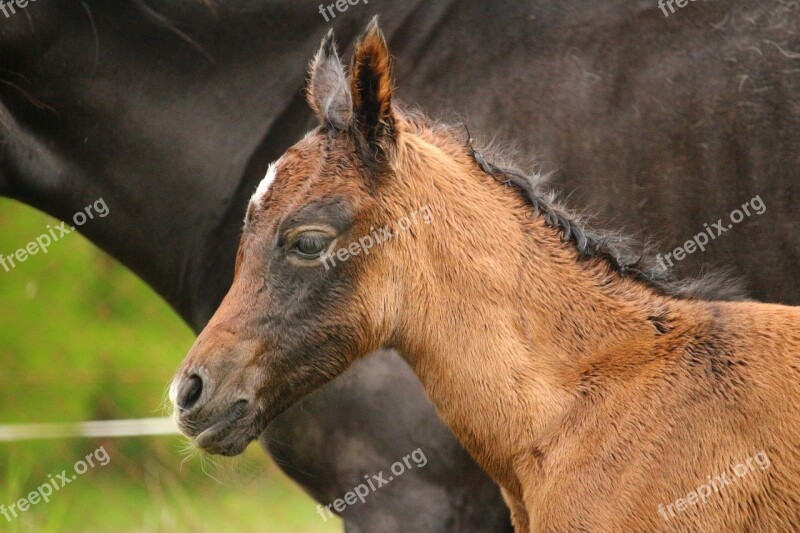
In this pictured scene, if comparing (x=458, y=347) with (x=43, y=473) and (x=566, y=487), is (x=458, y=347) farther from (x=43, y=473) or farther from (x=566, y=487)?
(x=43, y=473)

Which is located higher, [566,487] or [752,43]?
[752,43]

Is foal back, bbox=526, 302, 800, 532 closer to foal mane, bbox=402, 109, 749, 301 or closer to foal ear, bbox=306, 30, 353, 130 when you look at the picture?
foal mane, bbox=402, 109, 749, 301

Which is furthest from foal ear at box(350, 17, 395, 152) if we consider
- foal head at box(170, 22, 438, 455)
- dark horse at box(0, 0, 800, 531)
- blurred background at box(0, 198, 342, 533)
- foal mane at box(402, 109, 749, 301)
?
blurred background at box(0, 198, 342, 533)

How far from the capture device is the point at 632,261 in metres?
3.74

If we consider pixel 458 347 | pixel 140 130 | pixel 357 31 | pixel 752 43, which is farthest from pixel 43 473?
pixel 752 43

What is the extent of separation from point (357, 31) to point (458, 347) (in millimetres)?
1706

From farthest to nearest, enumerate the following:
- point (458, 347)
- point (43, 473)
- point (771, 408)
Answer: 1. point (43, 473)
2. point (458, 347)
3. point (771, 408)

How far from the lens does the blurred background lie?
8.12m

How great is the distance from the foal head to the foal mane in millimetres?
353

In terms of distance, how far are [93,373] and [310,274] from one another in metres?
5.35

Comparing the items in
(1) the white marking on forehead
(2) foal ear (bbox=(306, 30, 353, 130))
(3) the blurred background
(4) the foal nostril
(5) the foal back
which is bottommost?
(3) the blurred background

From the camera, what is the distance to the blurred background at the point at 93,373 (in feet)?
26.7

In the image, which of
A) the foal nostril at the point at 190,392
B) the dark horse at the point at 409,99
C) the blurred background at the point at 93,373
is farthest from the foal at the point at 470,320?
the blurred background at the point at 93,373

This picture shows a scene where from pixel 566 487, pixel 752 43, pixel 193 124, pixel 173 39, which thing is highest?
pixel 752 43
